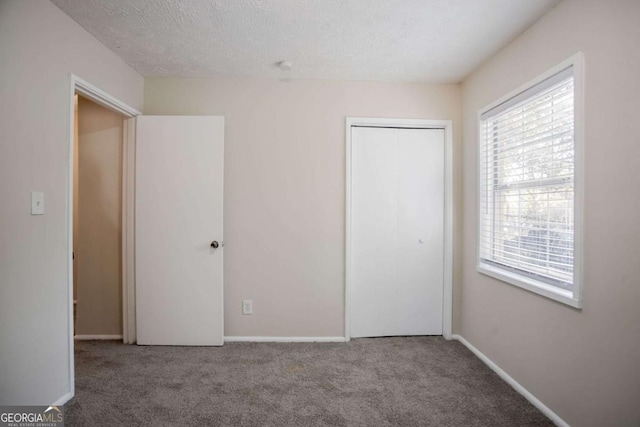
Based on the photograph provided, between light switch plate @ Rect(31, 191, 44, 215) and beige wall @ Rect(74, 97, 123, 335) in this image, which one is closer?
light switch plate @ Rect(31, 191, 44, 215)

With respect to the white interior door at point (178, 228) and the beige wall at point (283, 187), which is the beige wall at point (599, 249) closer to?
the beige wall at point (283, 187)

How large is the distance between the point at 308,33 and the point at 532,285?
7.23ft

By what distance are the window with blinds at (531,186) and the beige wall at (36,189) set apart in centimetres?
295

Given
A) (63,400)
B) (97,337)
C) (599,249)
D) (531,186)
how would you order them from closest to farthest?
(599,249), (63,400), (531,186), (97,337)

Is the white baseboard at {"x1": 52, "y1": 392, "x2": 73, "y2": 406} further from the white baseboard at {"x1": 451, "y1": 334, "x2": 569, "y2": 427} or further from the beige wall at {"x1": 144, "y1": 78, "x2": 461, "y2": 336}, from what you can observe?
→ the white baseboard at {"x1": 451, "y1": 334, "x2": 569, "y2": 427}

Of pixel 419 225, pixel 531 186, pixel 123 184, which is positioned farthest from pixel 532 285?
pixel 123 184

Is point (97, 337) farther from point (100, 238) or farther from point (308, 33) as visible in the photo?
point (308, 33)

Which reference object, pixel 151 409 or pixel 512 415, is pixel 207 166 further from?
pixel 512 415

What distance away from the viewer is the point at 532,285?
5.97ft

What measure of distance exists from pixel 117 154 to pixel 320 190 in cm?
188

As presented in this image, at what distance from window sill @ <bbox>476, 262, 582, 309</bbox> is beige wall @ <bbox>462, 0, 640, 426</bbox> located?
50 millimetres

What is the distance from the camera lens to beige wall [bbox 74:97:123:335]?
8.63 feet

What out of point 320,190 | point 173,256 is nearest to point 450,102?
point 320,190

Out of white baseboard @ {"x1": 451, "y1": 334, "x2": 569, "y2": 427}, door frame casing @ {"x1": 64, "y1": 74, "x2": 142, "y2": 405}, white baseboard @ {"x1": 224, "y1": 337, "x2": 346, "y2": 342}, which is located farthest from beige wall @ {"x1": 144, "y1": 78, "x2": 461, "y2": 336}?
white baseboard @ {"x1": 451, "y1": 334, "x2": 569, "y2": 427}
